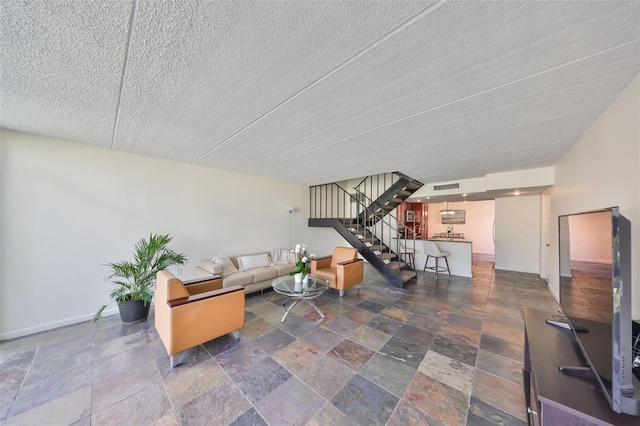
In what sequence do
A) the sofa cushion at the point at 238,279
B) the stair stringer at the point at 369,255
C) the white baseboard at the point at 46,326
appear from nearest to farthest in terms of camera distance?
the white baseboard at the point at 46,326 → the sofa cushion at the point at 238,279 → the stair stringer at the point at 369,255

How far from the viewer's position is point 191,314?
2.16 m

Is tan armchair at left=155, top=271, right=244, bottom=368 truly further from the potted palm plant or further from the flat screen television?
the flat screen television

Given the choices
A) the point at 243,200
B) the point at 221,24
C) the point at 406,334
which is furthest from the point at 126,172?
the point at 406,334

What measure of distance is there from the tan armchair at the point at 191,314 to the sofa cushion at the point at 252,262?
181 cm

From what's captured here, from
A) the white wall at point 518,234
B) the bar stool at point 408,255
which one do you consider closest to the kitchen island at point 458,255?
the bar stool at point 408,255

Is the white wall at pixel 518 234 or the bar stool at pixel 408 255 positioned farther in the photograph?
the bar stool at pixel 408 255

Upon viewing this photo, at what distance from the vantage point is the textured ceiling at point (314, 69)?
1.10 metres

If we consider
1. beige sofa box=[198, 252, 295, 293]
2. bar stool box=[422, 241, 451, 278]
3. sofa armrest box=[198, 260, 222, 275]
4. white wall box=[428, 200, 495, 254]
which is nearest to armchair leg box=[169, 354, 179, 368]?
beige sofa box=[198, 252, 295, 293]

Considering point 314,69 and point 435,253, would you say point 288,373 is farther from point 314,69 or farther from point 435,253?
point 435,253

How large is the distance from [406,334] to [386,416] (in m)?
1.26

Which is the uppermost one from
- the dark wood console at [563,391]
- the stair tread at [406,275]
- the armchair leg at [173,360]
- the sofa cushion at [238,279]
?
the dark wood console at [563,391]

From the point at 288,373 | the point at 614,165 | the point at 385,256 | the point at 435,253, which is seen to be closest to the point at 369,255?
the point at 385,256

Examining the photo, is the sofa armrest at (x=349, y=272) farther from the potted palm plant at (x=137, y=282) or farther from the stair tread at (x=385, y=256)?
the potted palm plant at (x=137, y=282)

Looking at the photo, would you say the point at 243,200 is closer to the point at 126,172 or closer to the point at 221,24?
the point at 126,172
